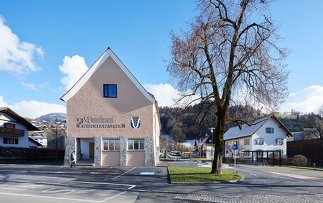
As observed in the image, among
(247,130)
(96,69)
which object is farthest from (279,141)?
(96,69)

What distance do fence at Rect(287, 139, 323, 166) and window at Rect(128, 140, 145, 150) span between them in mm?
28579

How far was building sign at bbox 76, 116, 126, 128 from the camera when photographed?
33.9 meters

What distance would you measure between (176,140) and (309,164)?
6507cm

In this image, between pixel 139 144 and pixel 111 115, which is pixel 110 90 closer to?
pixel 111 115

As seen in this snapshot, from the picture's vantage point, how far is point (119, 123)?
33969 millimetres

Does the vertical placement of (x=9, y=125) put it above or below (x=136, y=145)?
above

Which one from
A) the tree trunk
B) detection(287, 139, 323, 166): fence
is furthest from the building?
detection(287, 139, 323, 166): fence

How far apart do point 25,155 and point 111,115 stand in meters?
17.0

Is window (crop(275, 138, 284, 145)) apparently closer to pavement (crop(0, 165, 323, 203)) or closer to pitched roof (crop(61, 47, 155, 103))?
pitched roof (crop(61, 47, 155, 103))

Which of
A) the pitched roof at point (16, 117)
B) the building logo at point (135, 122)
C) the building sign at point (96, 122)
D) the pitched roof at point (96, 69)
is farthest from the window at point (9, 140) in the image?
the building logo at point (135, 122)

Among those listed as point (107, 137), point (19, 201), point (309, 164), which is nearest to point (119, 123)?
point (107, 137)

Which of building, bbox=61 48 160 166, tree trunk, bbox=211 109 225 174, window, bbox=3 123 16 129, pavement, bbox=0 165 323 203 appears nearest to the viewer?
pavement, bbox=0 165 323 203

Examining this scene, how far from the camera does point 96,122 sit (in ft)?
111

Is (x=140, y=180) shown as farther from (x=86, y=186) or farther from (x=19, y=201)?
(x=19, y=201)
